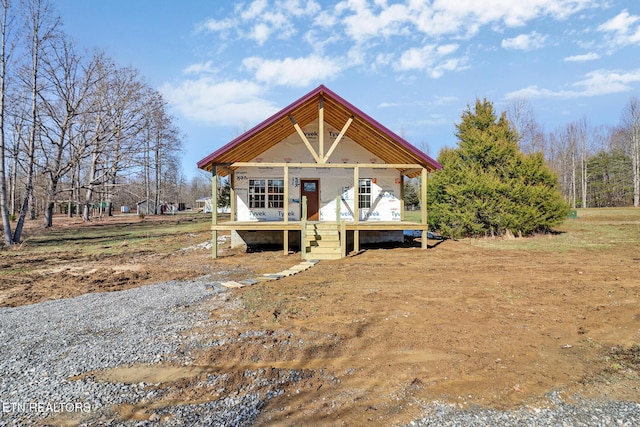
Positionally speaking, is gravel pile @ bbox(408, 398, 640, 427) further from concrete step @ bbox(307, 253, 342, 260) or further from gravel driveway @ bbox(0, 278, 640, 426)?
concrete step @ bbox(307, 253, 342, 260)

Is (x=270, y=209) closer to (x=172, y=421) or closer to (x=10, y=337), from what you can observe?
(x=10, y=337)

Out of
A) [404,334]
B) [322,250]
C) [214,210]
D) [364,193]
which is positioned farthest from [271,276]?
[364,193]

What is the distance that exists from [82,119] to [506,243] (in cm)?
2379

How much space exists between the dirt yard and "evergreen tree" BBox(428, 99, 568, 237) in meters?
5.86

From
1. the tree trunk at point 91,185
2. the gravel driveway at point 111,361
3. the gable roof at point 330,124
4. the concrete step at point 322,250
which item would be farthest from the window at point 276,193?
the tree trunk at point 91,185

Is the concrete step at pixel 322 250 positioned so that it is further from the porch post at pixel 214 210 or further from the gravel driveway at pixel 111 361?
the gravel driveway at pixel 111 361

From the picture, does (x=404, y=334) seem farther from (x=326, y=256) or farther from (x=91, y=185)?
(x=91, y=185)

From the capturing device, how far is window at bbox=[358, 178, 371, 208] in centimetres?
1466

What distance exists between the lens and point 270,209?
14.5 metres

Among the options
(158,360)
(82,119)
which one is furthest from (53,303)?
(82,119)

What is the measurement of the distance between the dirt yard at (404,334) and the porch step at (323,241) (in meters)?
1.95

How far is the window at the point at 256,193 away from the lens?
14.4m

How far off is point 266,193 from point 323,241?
3.98 m

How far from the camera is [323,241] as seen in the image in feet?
39.0
